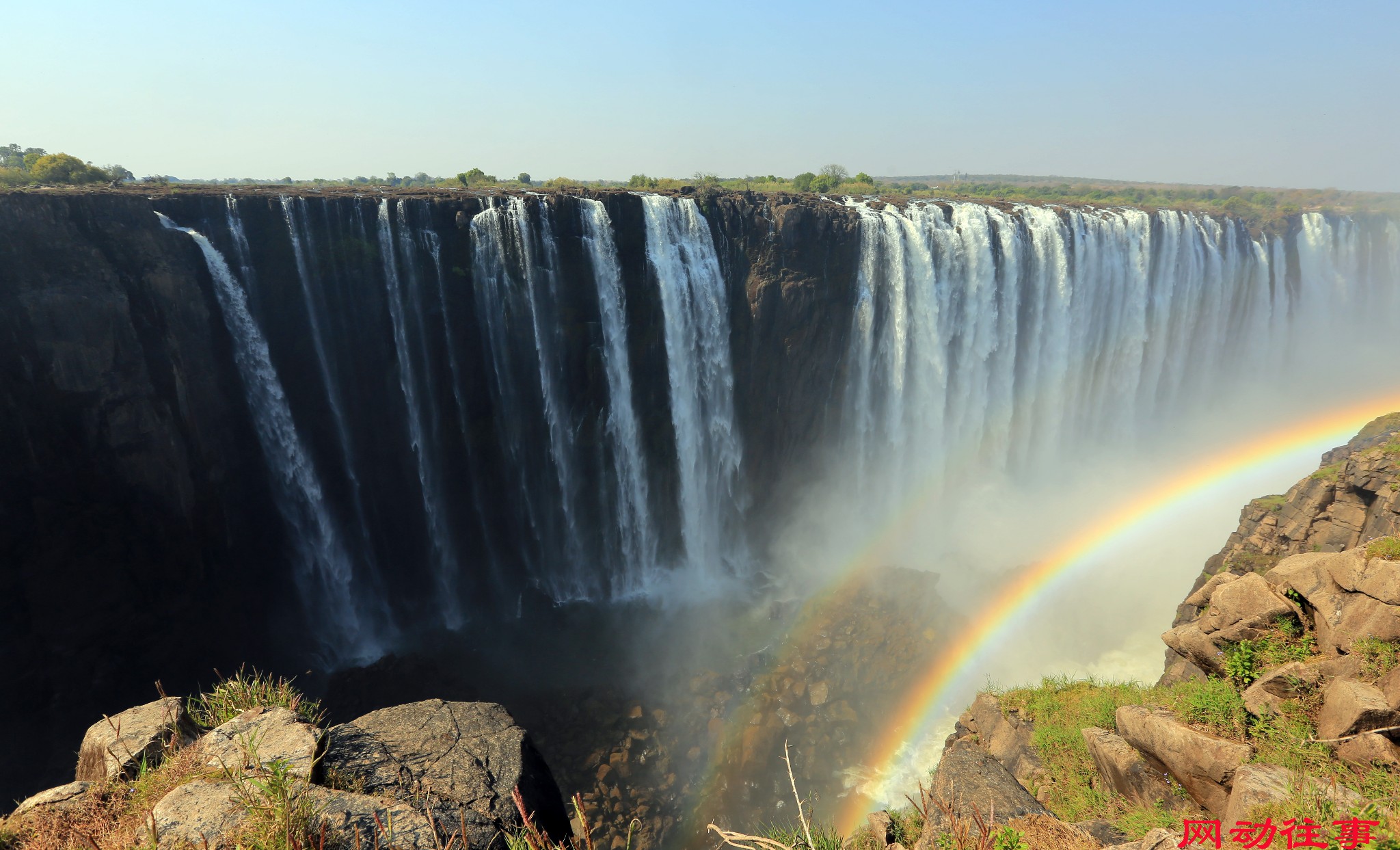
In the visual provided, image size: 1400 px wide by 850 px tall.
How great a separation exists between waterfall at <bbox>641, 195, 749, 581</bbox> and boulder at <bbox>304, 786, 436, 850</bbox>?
668 inches

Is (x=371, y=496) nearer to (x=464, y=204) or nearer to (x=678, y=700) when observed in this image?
(x=464, y=204)

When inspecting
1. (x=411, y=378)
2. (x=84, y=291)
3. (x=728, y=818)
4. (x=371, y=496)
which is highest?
(x=84, y=291)

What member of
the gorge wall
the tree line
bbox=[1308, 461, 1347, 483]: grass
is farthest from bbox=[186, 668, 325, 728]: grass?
the tree line

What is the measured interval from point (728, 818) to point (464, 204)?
659 inches

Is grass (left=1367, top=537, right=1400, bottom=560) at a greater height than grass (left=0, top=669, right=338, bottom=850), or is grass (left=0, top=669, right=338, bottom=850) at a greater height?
grass (left=1367, top=537, right=1400, bottom=560)

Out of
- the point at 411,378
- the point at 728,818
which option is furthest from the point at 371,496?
the point at 728,818

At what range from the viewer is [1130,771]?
7062 mm

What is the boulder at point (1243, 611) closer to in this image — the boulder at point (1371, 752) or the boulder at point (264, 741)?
the boulder at point (1371, 752)

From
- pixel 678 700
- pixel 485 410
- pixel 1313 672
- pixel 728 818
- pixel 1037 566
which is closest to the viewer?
pixel 1313 672

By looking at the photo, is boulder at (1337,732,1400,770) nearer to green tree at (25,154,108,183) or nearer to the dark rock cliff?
the dark rock cliff

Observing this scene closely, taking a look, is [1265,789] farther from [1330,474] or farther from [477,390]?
[477,390]

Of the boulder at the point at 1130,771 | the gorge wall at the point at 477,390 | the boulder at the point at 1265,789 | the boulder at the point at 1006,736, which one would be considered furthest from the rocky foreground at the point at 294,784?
the gorge wall at the point at 477,390

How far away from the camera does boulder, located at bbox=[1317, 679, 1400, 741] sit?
5230 mm

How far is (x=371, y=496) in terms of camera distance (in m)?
18.0
